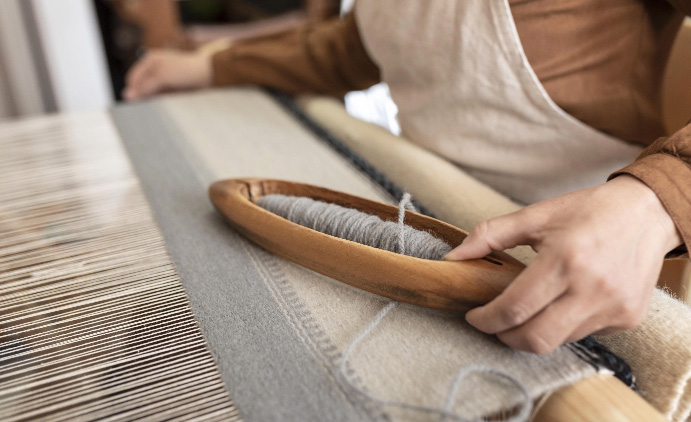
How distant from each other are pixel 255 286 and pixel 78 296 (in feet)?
0.57

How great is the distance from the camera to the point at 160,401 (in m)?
0.37

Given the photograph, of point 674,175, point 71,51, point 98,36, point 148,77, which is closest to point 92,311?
point 674,175

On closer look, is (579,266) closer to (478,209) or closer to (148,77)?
(478,209)

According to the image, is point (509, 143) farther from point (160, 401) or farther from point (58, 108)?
point (58, 108)

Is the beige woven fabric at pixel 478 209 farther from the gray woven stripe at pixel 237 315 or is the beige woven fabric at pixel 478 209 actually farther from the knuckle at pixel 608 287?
the gray woven stripe at pixel 237 315

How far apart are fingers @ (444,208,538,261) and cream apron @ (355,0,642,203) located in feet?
0.92

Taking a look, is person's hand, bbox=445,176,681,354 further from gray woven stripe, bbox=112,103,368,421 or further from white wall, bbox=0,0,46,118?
white wall, bbox=0,0,46,118

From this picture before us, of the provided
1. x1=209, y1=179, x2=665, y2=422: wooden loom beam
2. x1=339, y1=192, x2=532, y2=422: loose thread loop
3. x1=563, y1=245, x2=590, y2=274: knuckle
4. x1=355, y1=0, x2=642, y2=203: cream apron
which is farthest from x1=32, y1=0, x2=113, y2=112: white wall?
x1=563, y1=245, x2=590, y2=274: knuckle

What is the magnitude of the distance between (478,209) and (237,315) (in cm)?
30

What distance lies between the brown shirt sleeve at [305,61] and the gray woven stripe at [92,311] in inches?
16.1

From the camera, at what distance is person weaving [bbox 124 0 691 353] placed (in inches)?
15.0

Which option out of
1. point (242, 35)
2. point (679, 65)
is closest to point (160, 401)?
point (679, 65)

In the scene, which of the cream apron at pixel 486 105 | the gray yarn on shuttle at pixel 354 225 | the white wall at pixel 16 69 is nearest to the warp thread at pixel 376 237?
the gray yarn on shuttle at pixel 354 225

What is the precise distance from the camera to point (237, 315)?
46 cm
